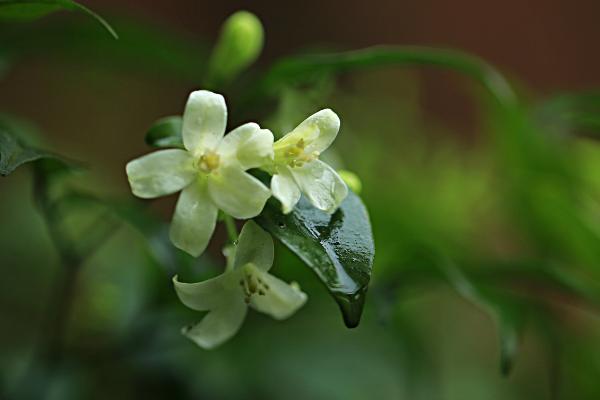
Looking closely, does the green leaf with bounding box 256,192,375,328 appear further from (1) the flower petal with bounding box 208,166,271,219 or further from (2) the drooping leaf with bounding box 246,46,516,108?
(2) the drooping leaf with bounding box 246,46,516,108

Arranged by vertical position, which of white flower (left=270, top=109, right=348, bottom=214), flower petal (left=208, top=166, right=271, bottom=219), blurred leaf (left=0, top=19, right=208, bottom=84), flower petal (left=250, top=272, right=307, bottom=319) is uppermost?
white flower (left=270, top=109, right=348, bottom=214)

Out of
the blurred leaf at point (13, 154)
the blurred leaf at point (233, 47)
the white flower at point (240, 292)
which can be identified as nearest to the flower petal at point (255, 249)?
the white flower at point (240, 292)

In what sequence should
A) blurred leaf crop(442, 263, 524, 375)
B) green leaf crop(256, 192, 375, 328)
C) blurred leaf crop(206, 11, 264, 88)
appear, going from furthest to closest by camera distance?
blurred leaf crop(206, 11, 264, 88)
blurred leaf crop(442, 263, 524, 375)
green leaf crop(256, 192, 375, 328)

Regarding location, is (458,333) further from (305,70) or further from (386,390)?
(305,70)

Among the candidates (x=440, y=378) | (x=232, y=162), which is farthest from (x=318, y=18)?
(x=232, y=162)

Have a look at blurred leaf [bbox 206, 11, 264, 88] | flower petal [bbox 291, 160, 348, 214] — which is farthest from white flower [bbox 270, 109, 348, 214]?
blurred leaf [bbox 206, 11, 264, 88]

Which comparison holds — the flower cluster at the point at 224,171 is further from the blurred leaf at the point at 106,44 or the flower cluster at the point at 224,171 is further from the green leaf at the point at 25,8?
the blurred leaf at the point at 106,44
